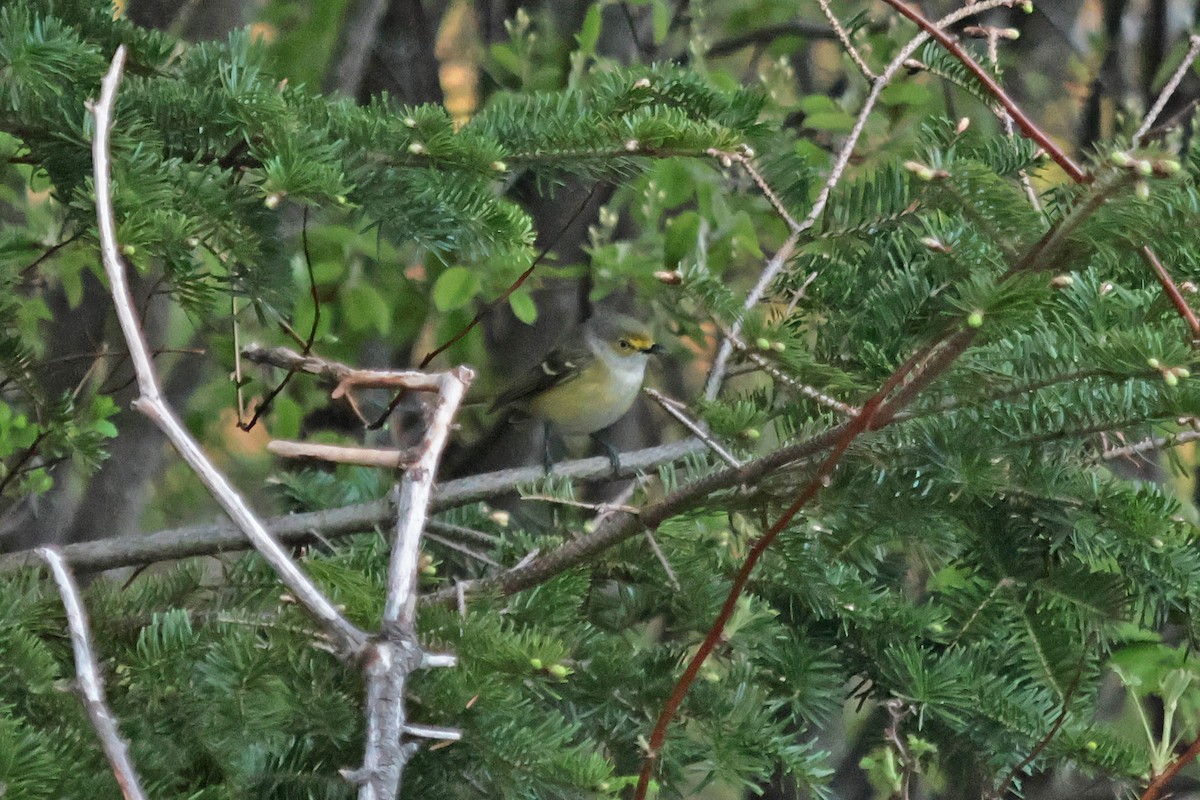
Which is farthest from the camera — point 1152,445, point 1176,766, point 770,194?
point 770,194

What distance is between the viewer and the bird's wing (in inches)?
126

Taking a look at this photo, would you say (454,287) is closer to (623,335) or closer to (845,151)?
(623,335)

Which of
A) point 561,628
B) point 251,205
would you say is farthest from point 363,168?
point 561,628

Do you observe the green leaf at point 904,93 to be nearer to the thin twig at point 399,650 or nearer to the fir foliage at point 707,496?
the fir foliage at point 707,496

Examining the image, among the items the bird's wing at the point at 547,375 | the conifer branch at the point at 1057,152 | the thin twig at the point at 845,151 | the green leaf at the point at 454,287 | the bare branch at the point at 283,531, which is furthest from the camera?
the bird's wing at the point at 547,375

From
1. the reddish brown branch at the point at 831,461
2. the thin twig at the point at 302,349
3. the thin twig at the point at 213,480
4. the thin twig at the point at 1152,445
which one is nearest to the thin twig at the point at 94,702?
the thin twig at the point at 213,480

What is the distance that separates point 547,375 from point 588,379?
14 cm

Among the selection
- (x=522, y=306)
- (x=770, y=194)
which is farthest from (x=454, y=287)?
(x=770, y=194)

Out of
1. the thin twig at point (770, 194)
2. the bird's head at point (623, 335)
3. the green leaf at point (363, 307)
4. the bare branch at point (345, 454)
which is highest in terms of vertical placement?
the bare branch at point (345, 454)

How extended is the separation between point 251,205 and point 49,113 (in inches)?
8.3

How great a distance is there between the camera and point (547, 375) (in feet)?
10.5

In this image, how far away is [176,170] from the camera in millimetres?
1144

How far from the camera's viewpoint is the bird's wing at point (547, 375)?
3191mm

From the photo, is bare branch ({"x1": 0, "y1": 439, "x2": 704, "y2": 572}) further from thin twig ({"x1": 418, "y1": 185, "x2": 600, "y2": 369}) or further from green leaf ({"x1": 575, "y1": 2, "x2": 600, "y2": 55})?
green leaf ({"x1": 575, "y1": 2, "x2": 600, "y2": 55})
